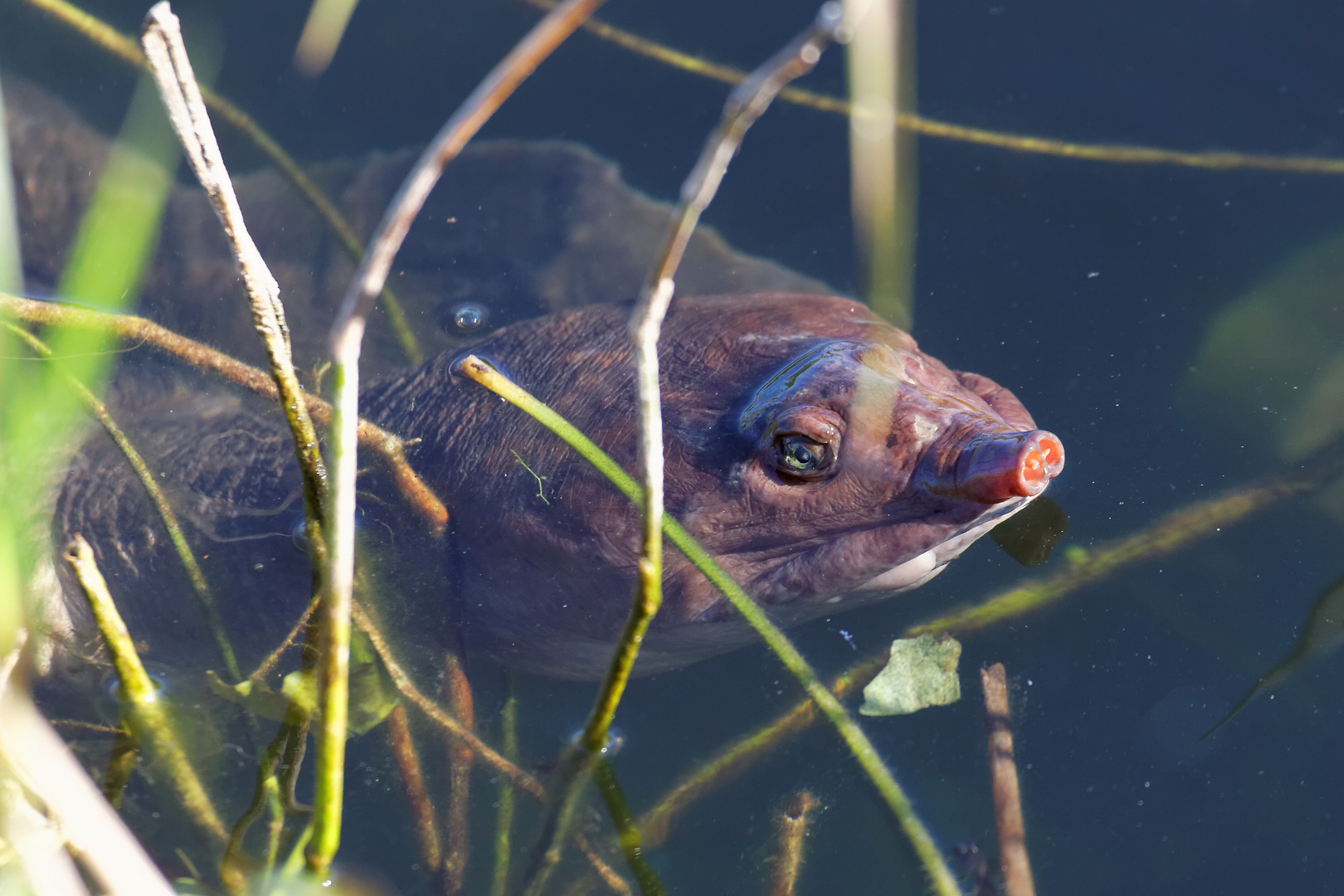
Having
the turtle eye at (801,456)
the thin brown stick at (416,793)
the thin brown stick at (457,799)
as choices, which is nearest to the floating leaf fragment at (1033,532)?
the turtle eye at (801,456)

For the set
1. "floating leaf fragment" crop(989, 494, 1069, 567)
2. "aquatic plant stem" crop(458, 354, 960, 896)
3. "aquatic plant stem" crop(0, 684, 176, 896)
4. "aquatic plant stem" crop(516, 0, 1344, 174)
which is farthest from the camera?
"aquatic plant stem" crop(516, 0, 1344, 174)

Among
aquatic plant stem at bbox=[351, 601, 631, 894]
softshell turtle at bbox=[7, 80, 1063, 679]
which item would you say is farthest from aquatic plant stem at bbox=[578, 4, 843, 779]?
softshell turtle at bbox=[7, 80, 1063, 679]

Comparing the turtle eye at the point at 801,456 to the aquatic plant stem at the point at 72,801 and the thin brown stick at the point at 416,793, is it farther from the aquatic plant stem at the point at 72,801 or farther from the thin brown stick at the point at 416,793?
the aquatic plant stem at the point at 72,801

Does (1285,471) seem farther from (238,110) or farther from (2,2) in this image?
(2,2)

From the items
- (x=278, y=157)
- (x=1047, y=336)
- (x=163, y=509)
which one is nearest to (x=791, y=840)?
(x=163, y=509)

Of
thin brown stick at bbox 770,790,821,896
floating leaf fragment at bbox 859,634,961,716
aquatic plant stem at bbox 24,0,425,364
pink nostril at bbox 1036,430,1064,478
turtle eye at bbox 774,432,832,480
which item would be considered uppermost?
aquatic plant stem at bbox 24,0,425,364

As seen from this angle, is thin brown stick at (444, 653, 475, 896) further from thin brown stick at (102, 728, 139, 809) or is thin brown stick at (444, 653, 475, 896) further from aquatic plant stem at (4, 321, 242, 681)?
thin brown stick at (102, 728, 139, 809)

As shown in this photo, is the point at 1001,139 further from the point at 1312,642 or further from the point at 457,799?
the point at 457,799
